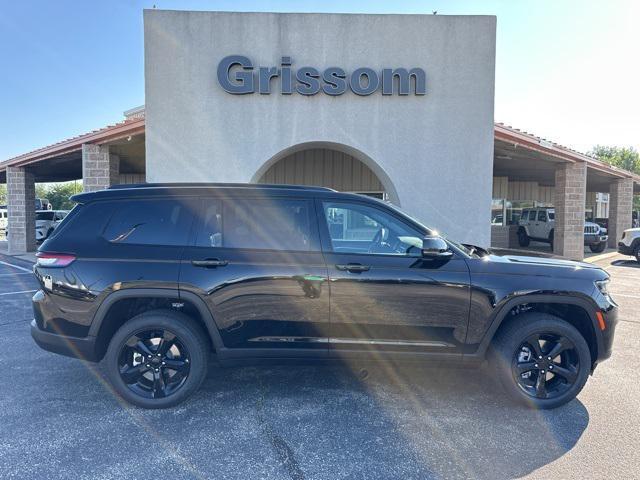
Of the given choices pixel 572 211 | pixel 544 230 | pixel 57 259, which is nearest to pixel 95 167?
pixel 57 259

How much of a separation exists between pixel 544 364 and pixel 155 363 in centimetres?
333

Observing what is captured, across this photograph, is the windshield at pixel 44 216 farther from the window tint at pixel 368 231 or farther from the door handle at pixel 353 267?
the door handle at pixel 353 267

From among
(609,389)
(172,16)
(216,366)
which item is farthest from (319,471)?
(172,16)

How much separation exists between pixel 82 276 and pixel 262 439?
198 centimetres

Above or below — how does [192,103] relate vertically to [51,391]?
above

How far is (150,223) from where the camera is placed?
356cm

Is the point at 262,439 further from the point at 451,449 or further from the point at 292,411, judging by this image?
A: the point at 451,449

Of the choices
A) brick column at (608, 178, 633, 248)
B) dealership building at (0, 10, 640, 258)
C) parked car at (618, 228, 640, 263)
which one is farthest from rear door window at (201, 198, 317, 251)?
brick column at (608, 178, 633, 248)

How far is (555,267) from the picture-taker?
353 centimetres

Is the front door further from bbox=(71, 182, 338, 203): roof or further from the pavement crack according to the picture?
the pavement crack

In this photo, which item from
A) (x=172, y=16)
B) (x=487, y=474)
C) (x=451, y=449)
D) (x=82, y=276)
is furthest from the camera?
(x=172, y=16)

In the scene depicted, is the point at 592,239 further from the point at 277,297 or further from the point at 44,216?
the point at 44,216

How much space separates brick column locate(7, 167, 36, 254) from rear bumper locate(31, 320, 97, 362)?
14340 mm

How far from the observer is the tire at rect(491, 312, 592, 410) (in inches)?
136
